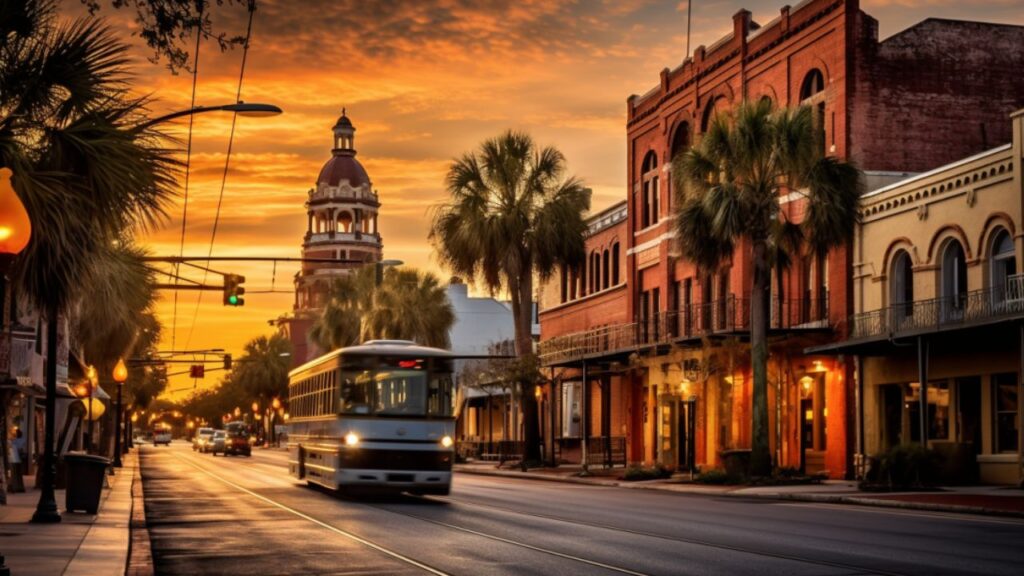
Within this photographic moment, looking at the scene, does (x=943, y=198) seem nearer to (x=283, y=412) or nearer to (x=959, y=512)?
(x=959, y=512)

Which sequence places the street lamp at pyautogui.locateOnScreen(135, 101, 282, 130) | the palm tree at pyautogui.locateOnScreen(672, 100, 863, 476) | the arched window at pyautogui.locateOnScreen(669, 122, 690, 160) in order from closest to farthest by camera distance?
the street lamp at pyautogui.locateOnScreen(135, 101, 282, 130) < the palm tree at pyautogui.locateOnScreen(672, 100, 863, 476) < the arched window at pyautogui.locateOnScreen(669, 122, 690, 160)

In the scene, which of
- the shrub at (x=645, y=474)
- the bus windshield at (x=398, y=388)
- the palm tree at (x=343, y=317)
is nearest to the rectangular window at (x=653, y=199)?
the shrub at (x=645, y=474)

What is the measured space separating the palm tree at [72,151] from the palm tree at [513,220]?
3457 centimetres

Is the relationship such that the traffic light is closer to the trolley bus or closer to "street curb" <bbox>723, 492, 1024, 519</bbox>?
the trolley bus

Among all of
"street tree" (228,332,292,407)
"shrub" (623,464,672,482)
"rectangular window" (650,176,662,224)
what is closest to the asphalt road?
"shrub" (623,464,672,482)

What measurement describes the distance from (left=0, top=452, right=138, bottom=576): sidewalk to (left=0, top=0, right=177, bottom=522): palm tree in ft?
10.1

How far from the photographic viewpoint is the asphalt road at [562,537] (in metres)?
15.5

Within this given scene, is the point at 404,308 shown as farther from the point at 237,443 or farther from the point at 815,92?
the point at 815,92

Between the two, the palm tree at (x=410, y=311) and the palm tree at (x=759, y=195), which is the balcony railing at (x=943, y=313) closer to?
the palm tree at (x=759, y=195)

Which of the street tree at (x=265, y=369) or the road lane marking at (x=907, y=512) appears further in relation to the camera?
the street tree at (x=265, y=369)

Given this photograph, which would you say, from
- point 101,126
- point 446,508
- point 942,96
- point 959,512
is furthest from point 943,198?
point 101,126

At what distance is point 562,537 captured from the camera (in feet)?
64.0

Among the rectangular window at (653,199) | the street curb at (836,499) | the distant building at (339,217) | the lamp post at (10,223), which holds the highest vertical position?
the distant building at (339,217)

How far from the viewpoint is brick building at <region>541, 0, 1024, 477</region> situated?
4212cm
